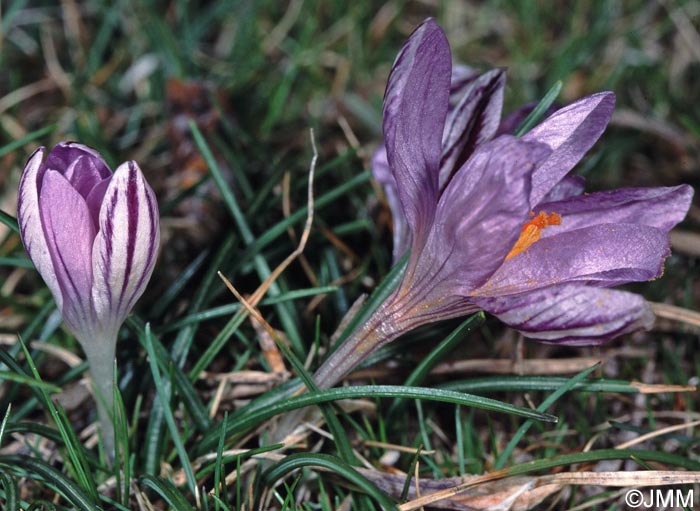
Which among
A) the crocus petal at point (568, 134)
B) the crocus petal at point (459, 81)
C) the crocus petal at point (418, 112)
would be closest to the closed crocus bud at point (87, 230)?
the crocus petal at point (418, 112)

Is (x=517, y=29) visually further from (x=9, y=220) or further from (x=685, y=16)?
(x=9, y=220)

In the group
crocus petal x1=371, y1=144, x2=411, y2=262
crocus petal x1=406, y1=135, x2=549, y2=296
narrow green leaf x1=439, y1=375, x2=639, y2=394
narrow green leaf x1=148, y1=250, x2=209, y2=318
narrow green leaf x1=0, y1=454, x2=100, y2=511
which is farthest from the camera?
narrow green leaf x1=148, y1=250, x2=209, y2=318

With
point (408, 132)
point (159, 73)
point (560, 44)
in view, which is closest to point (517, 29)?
point (560, 44)

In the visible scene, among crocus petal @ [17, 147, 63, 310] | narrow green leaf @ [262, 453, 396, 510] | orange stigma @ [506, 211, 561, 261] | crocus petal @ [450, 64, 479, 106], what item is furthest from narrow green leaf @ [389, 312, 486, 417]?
crocus petal @ [17, 147, 63, 310]

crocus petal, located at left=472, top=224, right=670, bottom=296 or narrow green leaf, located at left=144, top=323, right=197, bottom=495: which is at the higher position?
crocus petal, located at left=472, top=224, right=670, bottom=296

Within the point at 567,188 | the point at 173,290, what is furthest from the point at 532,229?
the point at 173,290

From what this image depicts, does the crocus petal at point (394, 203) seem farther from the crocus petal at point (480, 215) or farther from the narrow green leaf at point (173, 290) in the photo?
the narrow green leaf at point (173, 290)

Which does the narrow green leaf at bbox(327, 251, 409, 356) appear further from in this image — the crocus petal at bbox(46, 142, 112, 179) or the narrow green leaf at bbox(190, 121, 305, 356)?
the crocus petal at bbox(46, 142, 112, 179)
